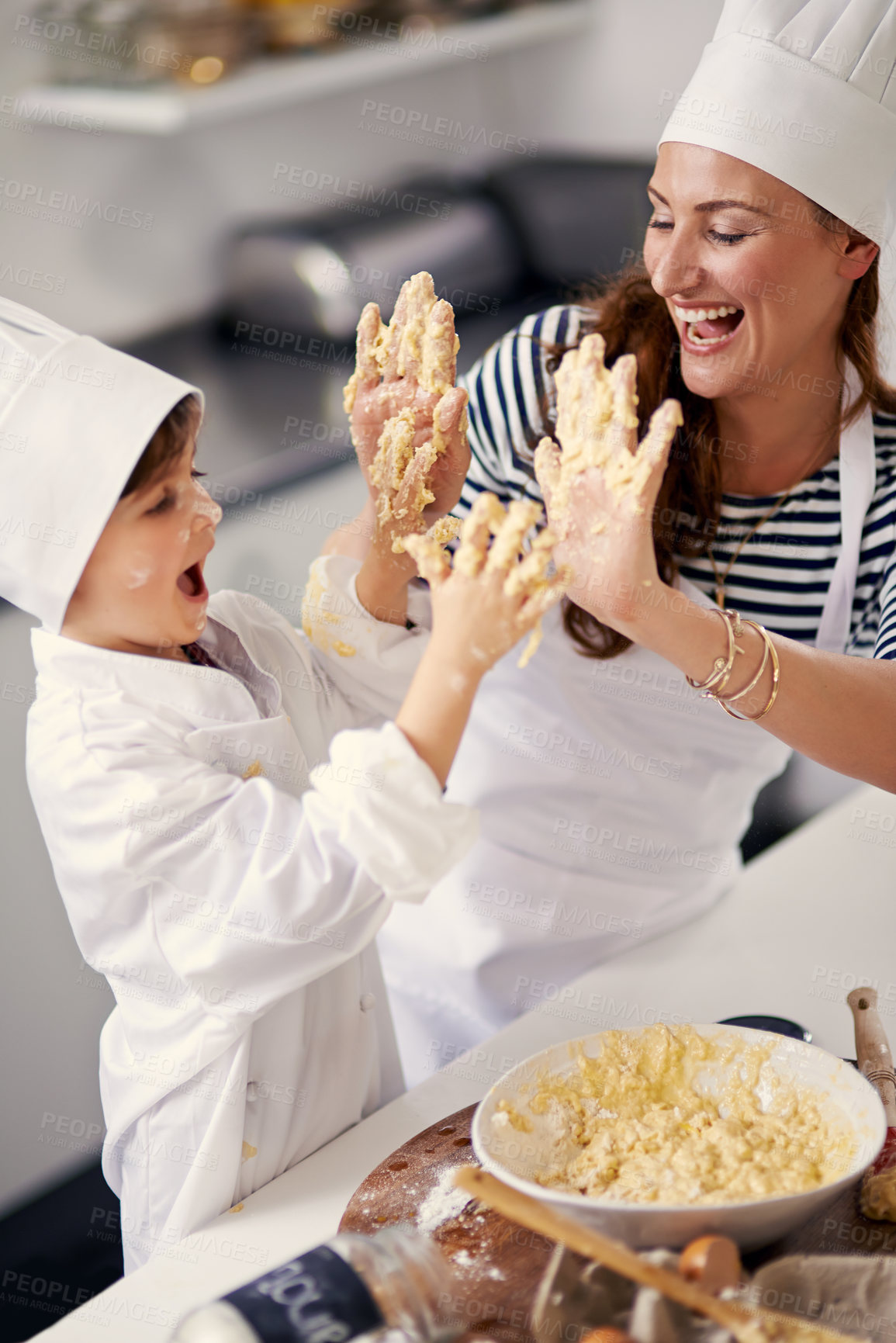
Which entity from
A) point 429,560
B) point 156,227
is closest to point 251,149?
point 156,227

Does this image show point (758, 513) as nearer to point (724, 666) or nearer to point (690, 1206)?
point (724, 666)

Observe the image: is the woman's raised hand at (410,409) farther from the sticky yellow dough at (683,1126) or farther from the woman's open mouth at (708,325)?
the sticky yellow dough at (683,1126)

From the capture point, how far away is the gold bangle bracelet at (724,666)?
1.09 m

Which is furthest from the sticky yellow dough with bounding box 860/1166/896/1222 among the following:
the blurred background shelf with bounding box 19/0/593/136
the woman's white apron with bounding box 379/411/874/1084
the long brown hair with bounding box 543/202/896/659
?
the blurred background shelf with bounding box 19/0/593/136

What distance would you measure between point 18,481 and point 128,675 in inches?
7.1

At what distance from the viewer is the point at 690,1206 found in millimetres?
792

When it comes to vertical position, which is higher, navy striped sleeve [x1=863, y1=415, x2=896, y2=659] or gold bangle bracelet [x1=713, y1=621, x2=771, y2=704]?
navy striped sleeve [x1=863, y1=415, x2=896, y2=659]

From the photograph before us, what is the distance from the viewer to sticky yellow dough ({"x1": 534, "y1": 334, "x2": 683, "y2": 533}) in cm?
90

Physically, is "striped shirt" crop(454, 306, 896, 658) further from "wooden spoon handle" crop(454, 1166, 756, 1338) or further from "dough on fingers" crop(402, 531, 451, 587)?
"wooden spoon handle" crop(454, 1166, 756, 1338)

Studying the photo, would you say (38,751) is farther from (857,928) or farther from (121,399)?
(857,928)

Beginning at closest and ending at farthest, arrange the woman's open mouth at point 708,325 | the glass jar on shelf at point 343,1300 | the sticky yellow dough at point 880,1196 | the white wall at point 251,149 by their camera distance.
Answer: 1. the glass jar on shelf at point 343,1300
2. the sticky yellow dough at point 880,1196
3. the woman's open mouth at point 708,325
4. the white wall at point 251,149

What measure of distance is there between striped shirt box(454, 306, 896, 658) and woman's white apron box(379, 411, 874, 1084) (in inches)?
5.8

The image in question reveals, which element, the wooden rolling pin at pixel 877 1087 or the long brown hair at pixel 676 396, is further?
the long brown hair at pixel 676 396

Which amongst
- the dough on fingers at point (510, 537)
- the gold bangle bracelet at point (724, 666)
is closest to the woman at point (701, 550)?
the gold bangle bracelet at point (724, 666)
